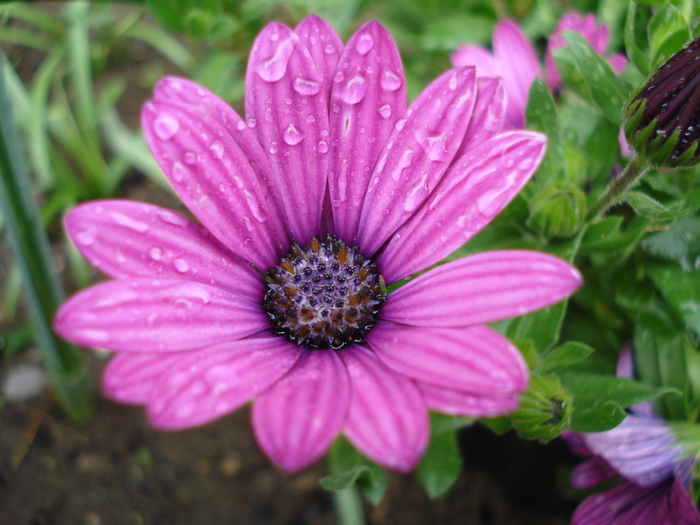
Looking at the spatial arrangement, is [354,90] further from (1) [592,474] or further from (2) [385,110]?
(1) [592,474]

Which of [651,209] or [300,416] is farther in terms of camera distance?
[651,209]

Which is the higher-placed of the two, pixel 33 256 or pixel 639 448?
pixel 33 256

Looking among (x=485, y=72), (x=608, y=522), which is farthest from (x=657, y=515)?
(x=485, y=72)

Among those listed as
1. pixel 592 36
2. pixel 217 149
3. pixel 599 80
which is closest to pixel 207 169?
pixel 217 149

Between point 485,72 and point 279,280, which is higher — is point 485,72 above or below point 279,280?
above

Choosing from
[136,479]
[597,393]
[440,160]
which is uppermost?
[440,160]

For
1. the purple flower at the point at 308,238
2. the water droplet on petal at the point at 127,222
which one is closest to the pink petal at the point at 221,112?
the purple flower at the point at 308,238

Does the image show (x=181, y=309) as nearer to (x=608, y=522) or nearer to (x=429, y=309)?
(x=429, y=309)
